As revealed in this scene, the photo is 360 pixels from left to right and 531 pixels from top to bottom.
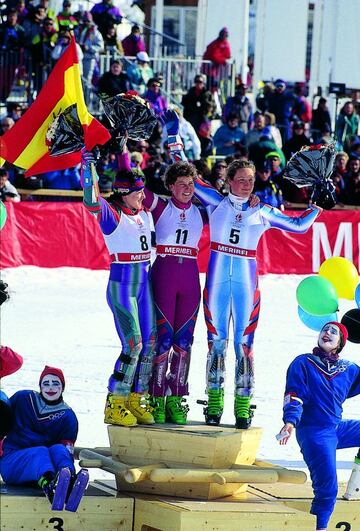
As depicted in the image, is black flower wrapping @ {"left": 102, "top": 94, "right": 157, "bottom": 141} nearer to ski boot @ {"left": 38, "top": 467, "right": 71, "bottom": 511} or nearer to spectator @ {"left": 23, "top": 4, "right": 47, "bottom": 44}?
ski boot @ {"left": 38, "top": 467, "right": 71, "bottom": 511}

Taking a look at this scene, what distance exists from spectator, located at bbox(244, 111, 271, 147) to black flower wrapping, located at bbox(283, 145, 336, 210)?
33.0ft

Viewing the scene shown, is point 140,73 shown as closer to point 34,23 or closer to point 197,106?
point 197,106

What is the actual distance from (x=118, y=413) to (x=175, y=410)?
48 centimetres

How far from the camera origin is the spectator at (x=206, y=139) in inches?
776

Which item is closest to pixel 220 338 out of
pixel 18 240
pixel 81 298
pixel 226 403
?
pixel 226 403

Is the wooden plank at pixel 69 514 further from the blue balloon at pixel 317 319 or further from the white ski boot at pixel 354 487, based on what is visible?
the blue balloon at pixel 317 319

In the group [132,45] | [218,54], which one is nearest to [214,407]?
[132,45]

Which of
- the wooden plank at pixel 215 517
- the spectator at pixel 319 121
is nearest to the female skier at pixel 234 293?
the wooden plank at pixel 215 517

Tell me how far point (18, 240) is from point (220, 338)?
924 cm

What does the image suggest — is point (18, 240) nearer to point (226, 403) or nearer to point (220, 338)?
point (226, 403)

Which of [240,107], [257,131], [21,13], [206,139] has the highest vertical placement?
[21,13]

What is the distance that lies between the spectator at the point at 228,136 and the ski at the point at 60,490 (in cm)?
1257

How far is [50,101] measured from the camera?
9070 millimetres

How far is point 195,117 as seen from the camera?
19.9 metres
